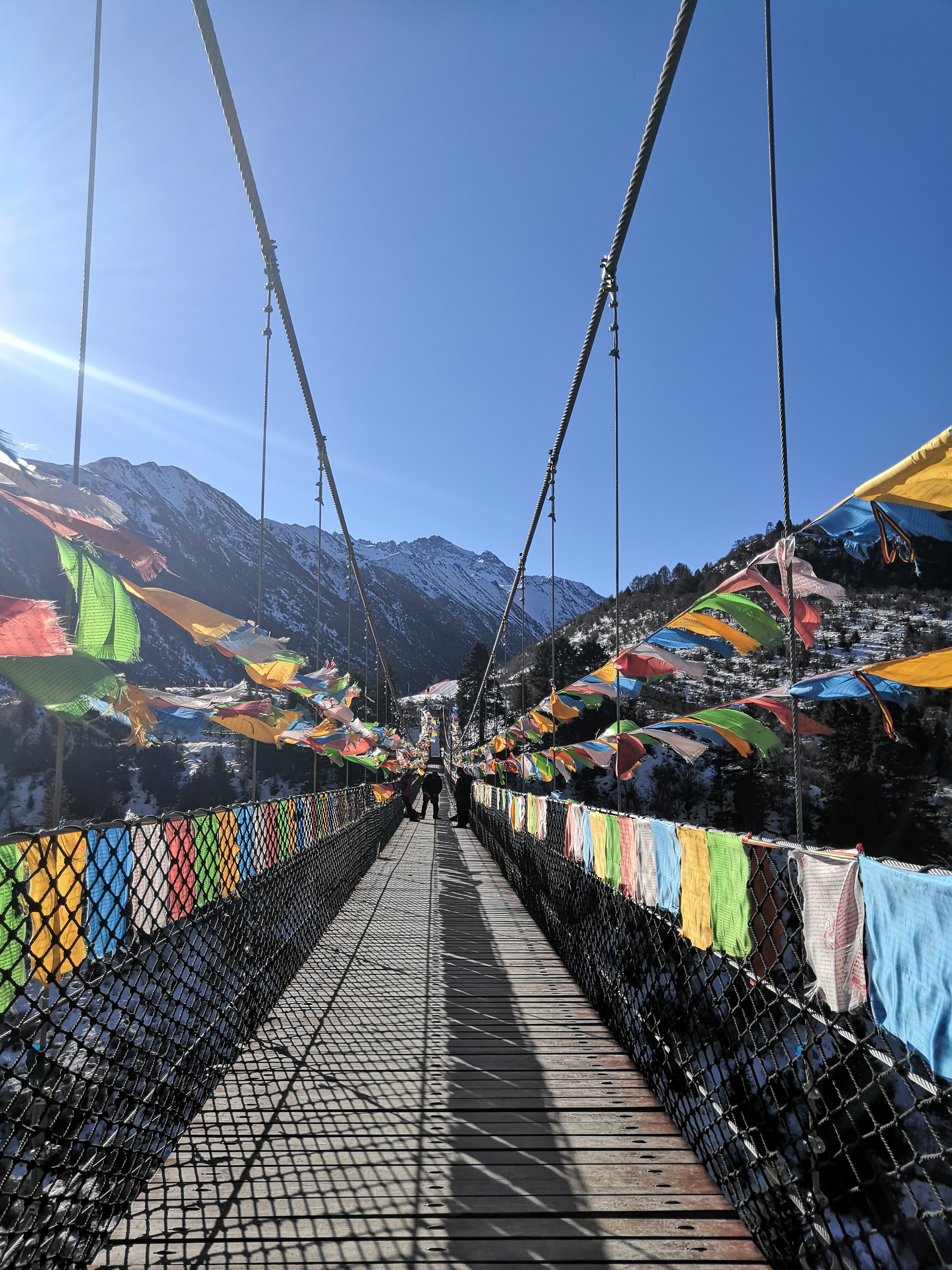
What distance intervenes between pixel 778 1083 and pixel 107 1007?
189cm

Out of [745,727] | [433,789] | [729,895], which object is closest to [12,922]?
[729,895]

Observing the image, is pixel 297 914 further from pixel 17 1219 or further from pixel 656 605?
pixel 656 605

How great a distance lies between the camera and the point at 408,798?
24172mm

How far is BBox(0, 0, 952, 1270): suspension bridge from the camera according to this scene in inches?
69.2

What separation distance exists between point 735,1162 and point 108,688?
2424 millimetres

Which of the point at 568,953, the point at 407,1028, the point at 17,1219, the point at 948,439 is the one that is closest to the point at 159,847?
the point at 17,1219

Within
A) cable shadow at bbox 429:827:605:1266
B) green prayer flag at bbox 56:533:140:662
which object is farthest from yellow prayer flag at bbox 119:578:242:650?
cable shadow at bbox 429:827:605:1266

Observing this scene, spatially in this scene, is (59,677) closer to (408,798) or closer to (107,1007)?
(107,1007)

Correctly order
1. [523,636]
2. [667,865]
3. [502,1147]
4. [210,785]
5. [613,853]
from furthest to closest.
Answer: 1. [210,785]
2. [523,636]
3. [613,853]
4. [667,865]
5. [502,1147]

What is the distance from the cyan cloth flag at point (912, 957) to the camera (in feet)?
4.52

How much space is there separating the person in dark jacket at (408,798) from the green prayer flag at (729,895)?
69.6 ft

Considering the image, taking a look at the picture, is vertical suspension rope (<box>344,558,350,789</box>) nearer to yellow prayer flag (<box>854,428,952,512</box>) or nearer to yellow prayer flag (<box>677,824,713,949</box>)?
yellow prayer flag (<box>677,824,713,949</box>)

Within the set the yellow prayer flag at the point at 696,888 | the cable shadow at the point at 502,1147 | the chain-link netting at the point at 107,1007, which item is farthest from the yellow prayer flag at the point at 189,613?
the cable shadow at the point at 502,1147

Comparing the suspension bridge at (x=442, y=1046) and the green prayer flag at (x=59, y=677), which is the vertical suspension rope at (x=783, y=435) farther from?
the green prayer flag at (x=59, y=677)
